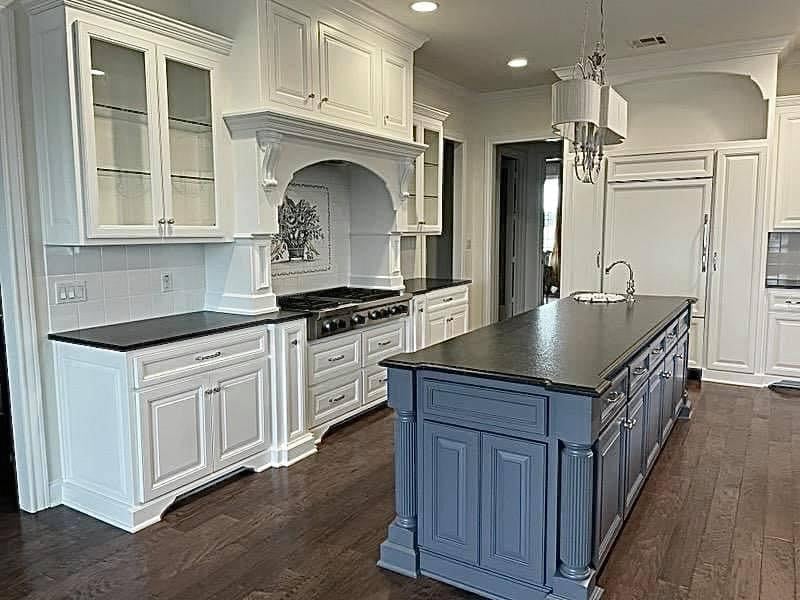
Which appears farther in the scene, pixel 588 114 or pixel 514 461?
pixel 588 114

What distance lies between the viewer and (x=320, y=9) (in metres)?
3.97

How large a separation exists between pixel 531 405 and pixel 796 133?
4527 mm

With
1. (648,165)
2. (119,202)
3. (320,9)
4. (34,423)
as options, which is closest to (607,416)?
(119,202)

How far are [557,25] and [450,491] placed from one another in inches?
144

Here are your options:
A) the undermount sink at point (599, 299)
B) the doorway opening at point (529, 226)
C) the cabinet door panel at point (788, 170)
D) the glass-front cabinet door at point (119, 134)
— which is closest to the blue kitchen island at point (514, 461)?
the undermount sink at point (599, 299)

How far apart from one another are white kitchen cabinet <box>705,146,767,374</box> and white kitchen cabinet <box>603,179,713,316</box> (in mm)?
104

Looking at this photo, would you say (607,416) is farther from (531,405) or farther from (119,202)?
(119,202)

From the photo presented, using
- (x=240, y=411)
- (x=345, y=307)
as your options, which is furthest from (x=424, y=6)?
(x=240, y=411)

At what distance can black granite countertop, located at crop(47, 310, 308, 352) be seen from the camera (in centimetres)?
290

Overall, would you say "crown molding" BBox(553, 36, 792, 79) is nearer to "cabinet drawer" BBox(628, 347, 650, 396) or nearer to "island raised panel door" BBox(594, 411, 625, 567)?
"cabinet drawer" BBox(628, 347, 650, 396)

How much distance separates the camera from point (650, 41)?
202 inches

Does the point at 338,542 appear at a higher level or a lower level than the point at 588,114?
lower

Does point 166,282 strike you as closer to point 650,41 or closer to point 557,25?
point 557,25

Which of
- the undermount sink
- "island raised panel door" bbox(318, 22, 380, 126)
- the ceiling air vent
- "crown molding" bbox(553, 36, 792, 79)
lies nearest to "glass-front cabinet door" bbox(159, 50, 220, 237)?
"island raised panel door" bbox(318, 22, 380, 126)
